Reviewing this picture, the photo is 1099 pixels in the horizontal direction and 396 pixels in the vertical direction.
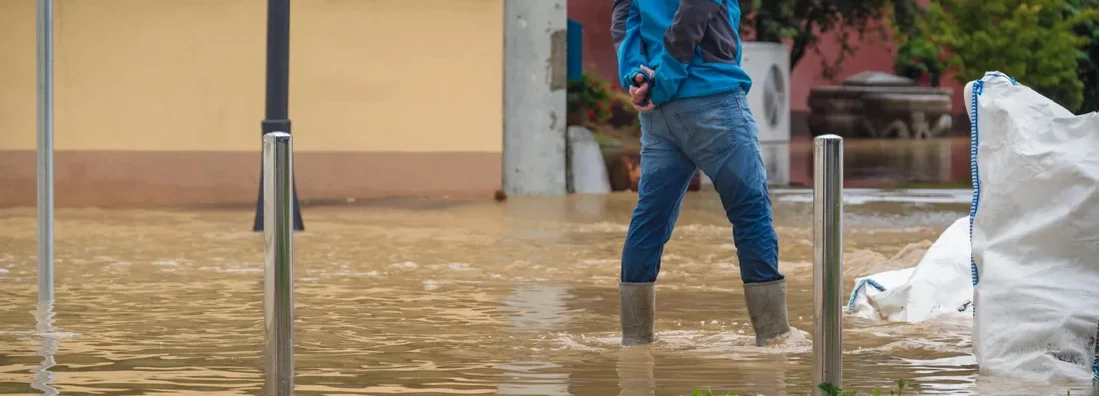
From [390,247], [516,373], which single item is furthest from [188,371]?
[390,247]

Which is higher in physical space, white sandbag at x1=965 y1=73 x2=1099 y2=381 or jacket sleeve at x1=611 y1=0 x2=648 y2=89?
jacket sleeve at x1=611 y1=0 x2=648 y2=89

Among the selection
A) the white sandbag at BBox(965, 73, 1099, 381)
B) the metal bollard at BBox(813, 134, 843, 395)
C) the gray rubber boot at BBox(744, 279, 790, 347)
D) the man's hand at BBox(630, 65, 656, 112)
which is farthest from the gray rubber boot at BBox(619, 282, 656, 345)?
the metal bollard at BBox(813, 134, 843, 395)

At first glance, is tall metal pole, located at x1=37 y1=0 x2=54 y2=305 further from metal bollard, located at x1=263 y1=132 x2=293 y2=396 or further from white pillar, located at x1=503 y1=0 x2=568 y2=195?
white pillar, located at x1=503 y1=0 x2=568 y2=195

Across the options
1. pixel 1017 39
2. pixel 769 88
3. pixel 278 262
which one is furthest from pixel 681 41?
pixel 1017 39

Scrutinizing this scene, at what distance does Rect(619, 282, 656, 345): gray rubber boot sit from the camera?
6324 mm

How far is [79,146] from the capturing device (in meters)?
14.5

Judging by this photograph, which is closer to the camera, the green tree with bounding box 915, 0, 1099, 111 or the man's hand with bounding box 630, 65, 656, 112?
the man's hand with bounding box 630, 65, 656, 112

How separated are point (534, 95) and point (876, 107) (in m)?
13.8

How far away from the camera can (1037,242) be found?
5.62 m

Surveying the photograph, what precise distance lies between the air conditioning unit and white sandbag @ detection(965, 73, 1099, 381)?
17.9 metres

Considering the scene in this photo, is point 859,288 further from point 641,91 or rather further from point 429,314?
point 641,91

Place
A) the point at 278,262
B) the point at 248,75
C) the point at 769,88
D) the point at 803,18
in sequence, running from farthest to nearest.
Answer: the point at 803,18 → the point at 769,88 → the point at 248,75 → the point at 278,262

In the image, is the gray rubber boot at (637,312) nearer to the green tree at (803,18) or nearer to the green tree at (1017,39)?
the green tree at (803,18)

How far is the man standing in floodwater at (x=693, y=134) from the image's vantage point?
602 centimetres
